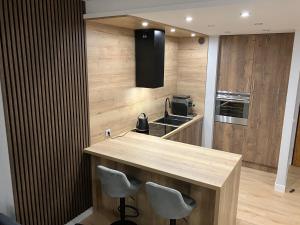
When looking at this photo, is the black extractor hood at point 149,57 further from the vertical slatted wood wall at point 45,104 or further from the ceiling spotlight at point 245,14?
the ceiling spotlight at point 245,14

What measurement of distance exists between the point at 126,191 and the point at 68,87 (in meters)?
1.19

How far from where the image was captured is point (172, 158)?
2564 millimetres

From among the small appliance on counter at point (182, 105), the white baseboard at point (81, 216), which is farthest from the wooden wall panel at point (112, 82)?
the white baseboard at point (81, 216)

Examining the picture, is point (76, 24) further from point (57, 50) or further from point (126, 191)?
point (126, 191)

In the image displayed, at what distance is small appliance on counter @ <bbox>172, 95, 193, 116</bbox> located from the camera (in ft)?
14.4

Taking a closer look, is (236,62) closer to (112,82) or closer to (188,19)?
(188,19)

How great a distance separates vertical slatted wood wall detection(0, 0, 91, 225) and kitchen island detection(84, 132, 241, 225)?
329 mm

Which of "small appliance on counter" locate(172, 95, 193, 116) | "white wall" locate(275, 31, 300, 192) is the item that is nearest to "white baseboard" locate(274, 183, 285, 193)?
"white wall" locate(275, 31, 300, 192)

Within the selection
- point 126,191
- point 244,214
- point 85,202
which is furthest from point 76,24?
point 244,214

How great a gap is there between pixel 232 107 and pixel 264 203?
1624 millimetres

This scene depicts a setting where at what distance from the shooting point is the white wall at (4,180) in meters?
2.11

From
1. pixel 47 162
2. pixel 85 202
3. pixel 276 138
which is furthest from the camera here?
pixel 276 138

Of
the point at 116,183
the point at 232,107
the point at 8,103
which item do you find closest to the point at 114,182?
the point at 116,183

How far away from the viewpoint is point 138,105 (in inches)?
148
